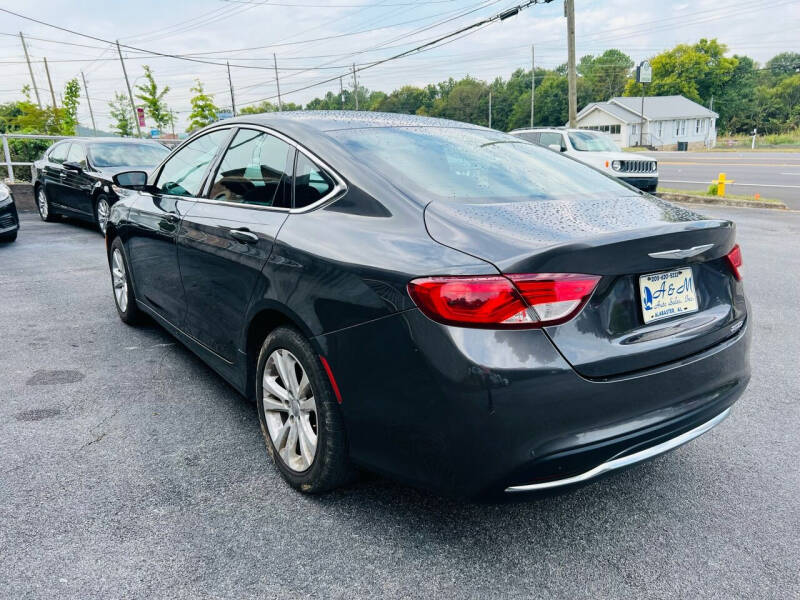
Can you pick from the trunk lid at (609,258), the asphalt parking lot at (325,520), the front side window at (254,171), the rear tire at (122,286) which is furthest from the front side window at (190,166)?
the trunk lid at (609,258)

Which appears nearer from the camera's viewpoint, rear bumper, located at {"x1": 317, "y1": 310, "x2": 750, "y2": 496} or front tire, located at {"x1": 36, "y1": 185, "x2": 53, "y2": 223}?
rear bumper, located at {"x1": 317, "y1": 310, "x2": 750, "y2": 496}

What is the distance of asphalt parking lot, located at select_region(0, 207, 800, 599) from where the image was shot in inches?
82.7

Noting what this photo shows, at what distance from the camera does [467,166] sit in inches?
109

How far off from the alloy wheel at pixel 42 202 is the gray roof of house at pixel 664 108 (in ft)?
234

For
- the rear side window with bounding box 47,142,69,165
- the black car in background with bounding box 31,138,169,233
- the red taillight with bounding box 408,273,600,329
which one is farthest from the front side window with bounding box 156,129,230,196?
the rear side window with bounding box 47,142,69,165

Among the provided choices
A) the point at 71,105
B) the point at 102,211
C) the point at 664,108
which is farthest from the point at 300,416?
the point at 664,108

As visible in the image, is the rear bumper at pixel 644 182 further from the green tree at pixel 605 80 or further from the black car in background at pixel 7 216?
the green tree at pixel 605 80

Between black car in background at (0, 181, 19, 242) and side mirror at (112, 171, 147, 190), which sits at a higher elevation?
side mirror at (112, 171, 147, 190)

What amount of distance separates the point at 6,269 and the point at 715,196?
14.1 m

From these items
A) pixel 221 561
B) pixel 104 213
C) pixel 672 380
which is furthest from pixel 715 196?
pixel 221 561

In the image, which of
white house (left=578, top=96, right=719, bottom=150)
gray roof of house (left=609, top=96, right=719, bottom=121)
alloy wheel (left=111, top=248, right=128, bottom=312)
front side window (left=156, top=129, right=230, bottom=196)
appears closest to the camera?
front side window (left=156, top=129, right=230, bottom=196)

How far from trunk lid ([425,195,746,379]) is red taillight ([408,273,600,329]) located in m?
0.03

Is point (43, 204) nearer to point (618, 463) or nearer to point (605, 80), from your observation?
point (618, 463)

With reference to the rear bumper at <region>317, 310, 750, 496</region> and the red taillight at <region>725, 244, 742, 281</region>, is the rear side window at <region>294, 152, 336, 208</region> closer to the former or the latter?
the rear bumper at <region>317, 310, 750, 496</region>
